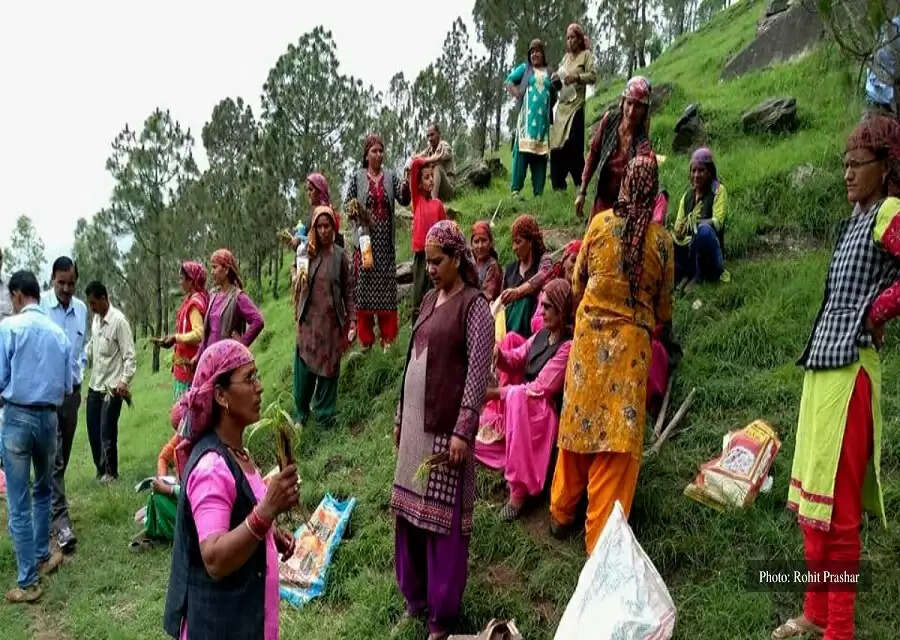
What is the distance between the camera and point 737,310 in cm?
545

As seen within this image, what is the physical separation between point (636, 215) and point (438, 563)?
6.26ft

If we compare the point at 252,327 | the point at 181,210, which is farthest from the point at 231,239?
the point at 252,327

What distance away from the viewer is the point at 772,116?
28.7ft

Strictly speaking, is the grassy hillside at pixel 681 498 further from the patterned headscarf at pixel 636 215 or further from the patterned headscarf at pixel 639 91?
the patterned headscarf at pixel 639 91

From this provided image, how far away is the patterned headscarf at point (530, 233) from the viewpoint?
4.95 m

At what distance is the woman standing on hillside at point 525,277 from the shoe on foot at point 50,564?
3.63 meters

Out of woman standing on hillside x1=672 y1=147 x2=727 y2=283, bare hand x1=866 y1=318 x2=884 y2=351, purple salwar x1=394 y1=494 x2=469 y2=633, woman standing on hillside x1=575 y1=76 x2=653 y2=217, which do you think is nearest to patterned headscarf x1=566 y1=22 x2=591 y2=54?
woman standing on hillside x1=672 y1=147 x2=727 y2=283

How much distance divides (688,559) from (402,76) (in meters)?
30.6

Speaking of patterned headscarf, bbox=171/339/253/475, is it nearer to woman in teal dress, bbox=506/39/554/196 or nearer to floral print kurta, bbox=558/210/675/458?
floral print kurta, bbox=558/210/675/458

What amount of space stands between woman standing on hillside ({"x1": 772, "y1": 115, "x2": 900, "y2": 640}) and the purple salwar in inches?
58.7

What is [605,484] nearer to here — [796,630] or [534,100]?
[796,630]

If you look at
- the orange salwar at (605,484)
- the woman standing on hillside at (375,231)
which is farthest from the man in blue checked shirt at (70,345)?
the orange salwar at (605,484)

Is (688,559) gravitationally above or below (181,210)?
below

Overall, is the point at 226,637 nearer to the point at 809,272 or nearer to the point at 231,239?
the point at 809,272
